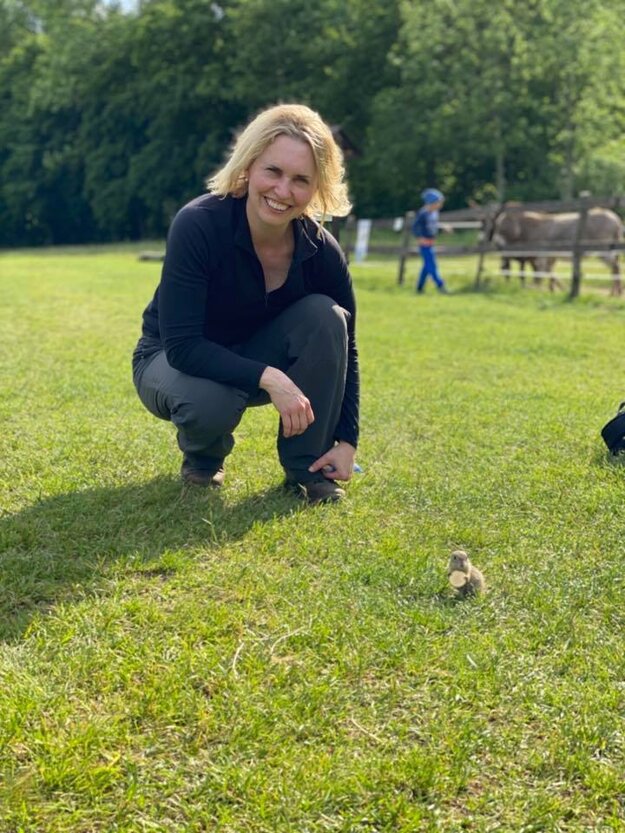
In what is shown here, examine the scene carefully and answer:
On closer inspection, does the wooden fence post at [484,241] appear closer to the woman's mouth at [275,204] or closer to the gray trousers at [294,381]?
the gray trousers at [294,381]

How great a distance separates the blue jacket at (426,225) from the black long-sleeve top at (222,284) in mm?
9870

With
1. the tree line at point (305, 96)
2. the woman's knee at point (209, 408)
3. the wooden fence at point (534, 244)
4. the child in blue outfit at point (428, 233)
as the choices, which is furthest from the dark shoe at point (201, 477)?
the tree line at point (305, 96)

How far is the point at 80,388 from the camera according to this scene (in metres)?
5.19

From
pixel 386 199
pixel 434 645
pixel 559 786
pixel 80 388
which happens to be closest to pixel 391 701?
pixel 434 645

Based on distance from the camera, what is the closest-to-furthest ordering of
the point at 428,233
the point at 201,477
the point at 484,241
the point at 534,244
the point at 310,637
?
the point at 310,637 < the point at 201,477 < the point at 428,233 < the point at 534,244 < the point at 484,241

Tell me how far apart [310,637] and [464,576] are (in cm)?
49

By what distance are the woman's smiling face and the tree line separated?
28076mm

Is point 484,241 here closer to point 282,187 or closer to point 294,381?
point 294,381

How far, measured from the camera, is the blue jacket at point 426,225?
12694 mm

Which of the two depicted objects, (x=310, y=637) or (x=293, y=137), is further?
(x=293, y=137)

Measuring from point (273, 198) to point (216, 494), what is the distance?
1.13 m

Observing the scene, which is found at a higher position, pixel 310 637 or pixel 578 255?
pixel 578 255

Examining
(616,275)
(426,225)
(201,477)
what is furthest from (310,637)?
(426,225)

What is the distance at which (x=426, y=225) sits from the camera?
12.8m
